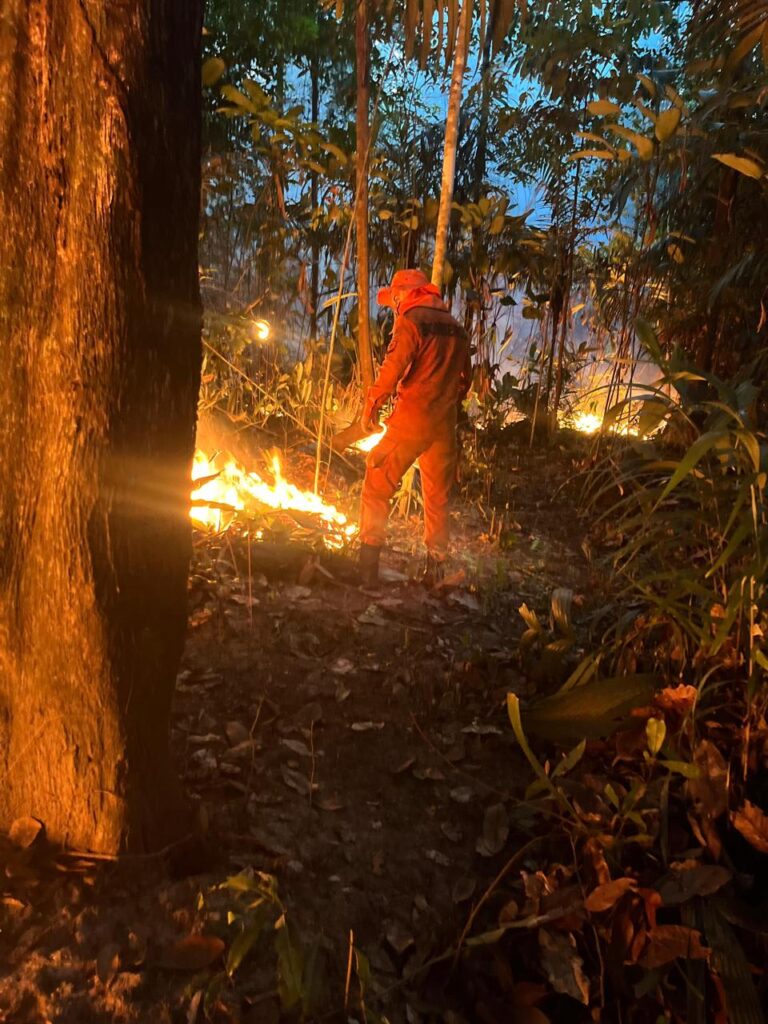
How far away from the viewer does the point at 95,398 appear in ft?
4.99

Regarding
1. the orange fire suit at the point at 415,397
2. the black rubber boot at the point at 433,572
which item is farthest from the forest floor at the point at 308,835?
the orange fire suit at the point at 415,397

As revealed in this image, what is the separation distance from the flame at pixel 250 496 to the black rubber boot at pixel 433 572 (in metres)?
0.54

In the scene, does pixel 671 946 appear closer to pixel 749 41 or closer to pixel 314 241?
pixel 749 41

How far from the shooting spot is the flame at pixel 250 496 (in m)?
4.49

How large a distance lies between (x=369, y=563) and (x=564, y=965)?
271cm

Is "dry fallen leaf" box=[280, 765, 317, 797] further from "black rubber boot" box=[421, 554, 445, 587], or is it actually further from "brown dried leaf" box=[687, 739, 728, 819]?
"black rubber boot" box=[421, 554, 445, 587]

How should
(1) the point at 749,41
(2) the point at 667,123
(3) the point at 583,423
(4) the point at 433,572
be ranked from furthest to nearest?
(3) the point at 583,423 → (4) the point at 433,572 → (2) the point at 667,123 → (1) the point at 749,41

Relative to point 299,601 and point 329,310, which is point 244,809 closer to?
point 299,601

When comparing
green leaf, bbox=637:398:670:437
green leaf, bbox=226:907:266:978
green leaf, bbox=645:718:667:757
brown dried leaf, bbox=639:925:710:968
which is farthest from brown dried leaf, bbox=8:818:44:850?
green leaf, bbox=637:398:670:437

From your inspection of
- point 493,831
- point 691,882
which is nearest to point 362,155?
point 493,831

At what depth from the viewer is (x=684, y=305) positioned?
6.25m

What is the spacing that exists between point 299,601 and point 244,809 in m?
1.69

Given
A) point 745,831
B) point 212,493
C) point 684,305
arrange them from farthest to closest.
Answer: point 684,305 < point 212,493 < point 745,831

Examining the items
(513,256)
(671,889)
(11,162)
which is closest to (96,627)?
(11,162)
